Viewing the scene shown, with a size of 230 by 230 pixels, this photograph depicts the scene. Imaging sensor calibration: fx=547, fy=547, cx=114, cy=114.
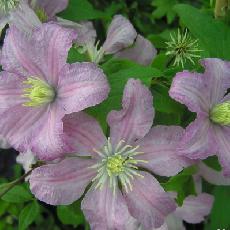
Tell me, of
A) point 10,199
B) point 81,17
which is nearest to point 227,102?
point 81,17

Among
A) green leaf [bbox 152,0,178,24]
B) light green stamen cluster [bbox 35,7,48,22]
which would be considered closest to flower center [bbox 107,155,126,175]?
light green stamen cluster [bbox 35,7,48,22]

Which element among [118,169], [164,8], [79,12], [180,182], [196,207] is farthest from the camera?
[164,8]

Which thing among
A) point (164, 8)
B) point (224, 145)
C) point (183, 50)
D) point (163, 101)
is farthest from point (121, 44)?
point (164, 8)

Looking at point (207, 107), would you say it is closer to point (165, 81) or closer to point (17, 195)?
point (165, 81)

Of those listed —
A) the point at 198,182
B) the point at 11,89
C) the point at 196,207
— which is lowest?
the point at 196,207

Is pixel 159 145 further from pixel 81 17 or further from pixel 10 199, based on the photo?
pixel 10 199

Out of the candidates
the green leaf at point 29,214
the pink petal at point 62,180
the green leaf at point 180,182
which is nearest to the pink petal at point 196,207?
the green leaf at point 180,182
